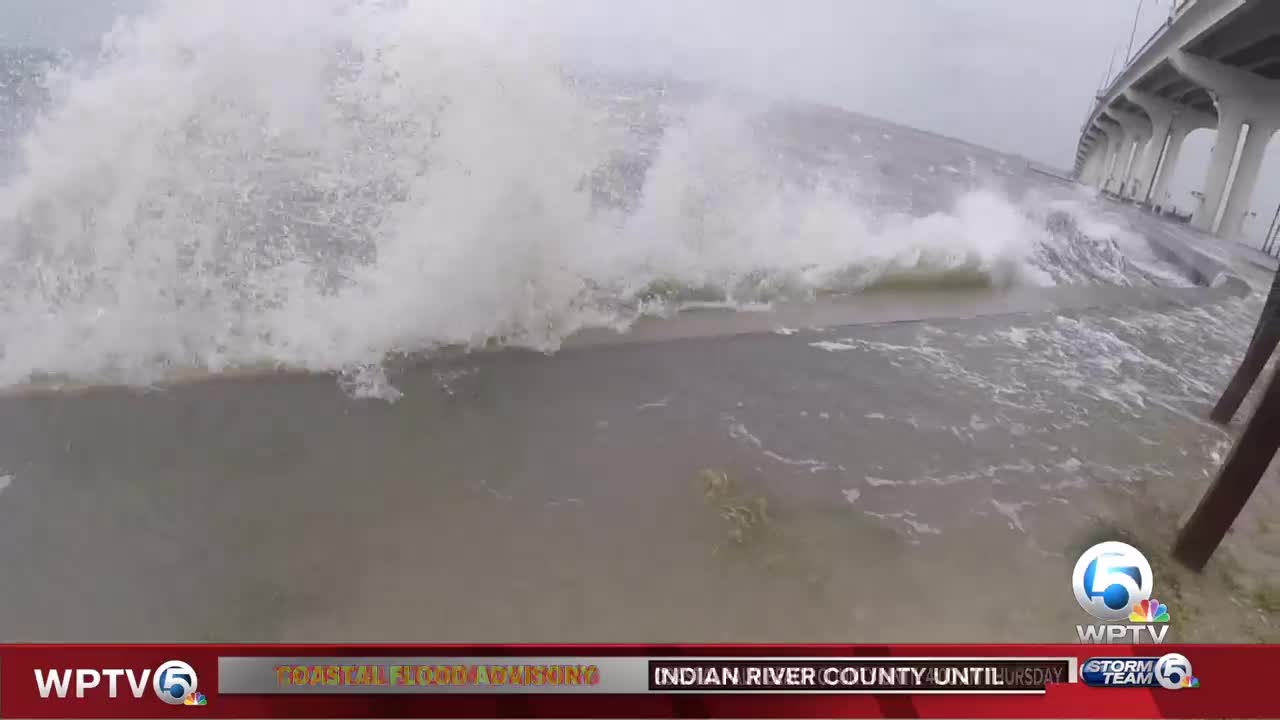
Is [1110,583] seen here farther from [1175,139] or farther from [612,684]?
[1175,139]

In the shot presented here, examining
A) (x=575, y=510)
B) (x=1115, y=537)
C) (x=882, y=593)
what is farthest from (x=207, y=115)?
(x=1115, y=537)

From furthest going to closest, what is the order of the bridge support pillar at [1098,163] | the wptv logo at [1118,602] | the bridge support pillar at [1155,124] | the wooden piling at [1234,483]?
1. the bridge support pillar at [1098,163]
2. the bridge support pillar at [1155,124]
3. the wooden piling at [1234,483]
4. the wptv logo at [1118,602]

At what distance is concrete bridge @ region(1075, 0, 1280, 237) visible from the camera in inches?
707

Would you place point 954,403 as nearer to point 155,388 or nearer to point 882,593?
point 882,593

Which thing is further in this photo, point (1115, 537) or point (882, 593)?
point (1115, 537)

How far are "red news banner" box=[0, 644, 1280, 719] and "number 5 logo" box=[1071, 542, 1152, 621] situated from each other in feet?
1.26

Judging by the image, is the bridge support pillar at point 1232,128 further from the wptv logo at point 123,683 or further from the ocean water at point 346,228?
the wptv logo at point 123,683

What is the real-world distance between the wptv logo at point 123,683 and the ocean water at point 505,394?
542 millimetres

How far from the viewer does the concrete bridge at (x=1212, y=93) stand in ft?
58.9

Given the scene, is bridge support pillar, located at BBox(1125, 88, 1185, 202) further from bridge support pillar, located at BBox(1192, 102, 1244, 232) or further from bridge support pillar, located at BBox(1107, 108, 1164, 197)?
bridge support pillar, located at BBox(1192, 102, 1244, 232)

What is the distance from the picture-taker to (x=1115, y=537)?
4023mm

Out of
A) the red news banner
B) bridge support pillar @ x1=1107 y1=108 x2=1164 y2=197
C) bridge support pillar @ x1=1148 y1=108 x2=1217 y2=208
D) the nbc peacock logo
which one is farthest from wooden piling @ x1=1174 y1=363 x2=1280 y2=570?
bridge support pillar @ x1=1107 y1=108 x2=1164 y2=197

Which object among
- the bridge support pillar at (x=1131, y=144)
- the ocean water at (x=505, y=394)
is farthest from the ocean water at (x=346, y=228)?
the bridge support pillar at (x=1131, y=144)

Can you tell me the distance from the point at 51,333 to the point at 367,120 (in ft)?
13.0
